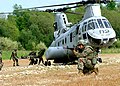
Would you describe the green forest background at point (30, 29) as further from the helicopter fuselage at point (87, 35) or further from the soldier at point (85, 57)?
the soldier at point (85, 57)

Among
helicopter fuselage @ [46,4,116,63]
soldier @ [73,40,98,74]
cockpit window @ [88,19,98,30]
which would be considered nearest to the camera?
soldier @ [73,40,98,74]

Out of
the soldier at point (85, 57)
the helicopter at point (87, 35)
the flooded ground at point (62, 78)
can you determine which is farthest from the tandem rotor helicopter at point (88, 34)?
the soldier at point (85, 57)

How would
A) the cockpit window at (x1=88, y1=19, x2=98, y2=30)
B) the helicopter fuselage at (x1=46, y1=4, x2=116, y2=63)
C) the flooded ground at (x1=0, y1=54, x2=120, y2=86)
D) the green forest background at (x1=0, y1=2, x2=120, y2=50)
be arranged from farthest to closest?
the green forest background at (x1=0, y1=2, x2=120, y2=50), the cockpit window at (x1=88, y1=19, x2=98, y2=30), the helicopter fuselage at (x1=46, y1=4, x2=116, y2=63), the flooded ground at (x1=0, y1=54, x2=120, y2=86)

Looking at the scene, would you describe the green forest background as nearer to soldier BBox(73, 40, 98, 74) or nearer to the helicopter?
the helicopter

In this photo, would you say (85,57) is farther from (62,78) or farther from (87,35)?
(87,35)

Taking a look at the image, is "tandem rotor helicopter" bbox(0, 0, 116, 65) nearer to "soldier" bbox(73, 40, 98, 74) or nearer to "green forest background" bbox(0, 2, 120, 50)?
"soldier" bbox(73, 40, 98, 74)

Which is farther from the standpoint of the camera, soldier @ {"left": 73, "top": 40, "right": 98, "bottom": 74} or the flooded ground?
soldier @ {"left": 73, "top": 40, "right": 98, "bottom": 74}

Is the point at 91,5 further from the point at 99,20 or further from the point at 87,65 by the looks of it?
the point at 87,65

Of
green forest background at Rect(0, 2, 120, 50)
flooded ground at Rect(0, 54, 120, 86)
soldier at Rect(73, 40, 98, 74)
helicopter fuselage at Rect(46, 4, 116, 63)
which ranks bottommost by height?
flooded ground at Rect(0, 54, 120, 86)

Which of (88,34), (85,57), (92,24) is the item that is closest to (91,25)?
(92,24)

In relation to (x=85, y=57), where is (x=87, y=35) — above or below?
above

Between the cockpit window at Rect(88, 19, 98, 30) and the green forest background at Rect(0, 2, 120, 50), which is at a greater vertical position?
the green forest background at Rect(0, 2, 120, 50)

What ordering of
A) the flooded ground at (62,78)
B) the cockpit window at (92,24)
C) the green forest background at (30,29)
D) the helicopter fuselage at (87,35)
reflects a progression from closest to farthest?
the flooded ground at (62,78) < the helicopter fuselage at (87,35) < the cockpit window at (92,24) < the green forest background at (30,29)

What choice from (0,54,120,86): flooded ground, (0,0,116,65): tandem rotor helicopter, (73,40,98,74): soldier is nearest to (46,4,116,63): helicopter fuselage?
(0,0,116,65): tandem rotor helicopter
